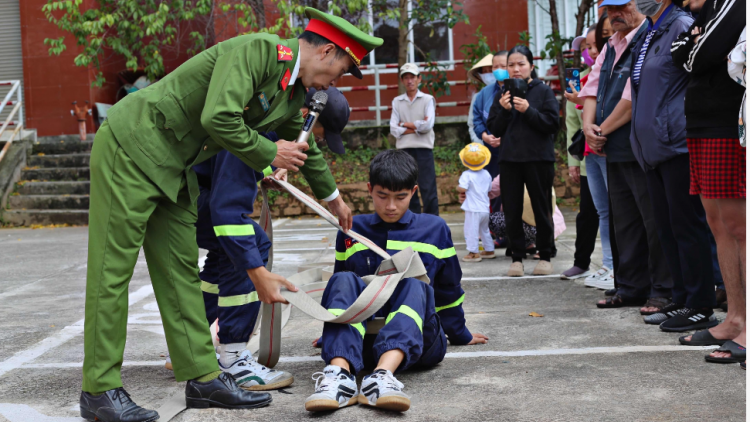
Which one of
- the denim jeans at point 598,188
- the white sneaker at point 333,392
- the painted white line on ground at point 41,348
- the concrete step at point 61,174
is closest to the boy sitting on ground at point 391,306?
the white sneaker at point 333,392

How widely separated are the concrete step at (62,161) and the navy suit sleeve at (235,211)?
11.4 meters

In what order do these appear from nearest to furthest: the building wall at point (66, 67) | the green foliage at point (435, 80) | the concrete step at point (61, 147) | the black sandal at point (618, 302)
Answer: the black sandal at point (618, 302) → the green foliage at point (435, 80) → the concrete step at point (61, 147) → the building wall at point (66, 67)

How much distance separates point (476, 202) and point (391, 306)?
4.07 m

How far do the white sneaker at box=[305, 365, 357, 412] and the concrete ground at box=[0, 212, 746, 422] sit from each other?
0.18 ft

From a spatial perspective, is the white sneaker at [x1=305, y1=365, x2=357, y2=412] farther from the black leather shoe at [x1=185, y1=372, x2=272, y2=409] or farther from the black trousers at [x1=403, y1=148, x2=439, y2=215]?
the black trousers at [x1=403, y1=148, x2=439, y2=215]

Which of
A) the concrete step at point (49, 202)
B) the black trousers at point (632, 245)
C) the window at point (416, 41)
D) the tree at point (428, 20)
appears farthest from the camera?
the window at point (416, 41)

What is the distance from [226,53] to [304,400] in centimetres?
145

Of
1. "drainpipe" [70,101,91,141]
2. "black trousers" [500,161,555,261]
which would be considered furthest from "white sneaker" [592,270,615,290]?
"drainpipe" [70,101,91,141]

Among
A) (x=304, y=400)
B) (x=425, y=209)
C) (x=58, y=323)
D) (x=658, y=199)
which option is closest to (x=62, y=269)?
(x=58, y=323)

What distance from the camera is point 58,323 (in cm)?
497

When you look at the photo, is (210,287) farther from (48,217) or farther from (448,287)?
(48,217)

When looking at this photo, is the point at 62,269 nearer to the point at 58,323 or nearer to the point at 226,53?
the point at 58,323

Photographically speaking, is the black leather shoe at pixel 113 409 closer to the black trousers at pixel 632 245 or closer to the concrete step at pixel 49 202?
the black trousers at pixel 632 245

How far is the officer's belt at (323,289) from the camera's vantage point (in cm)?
320
